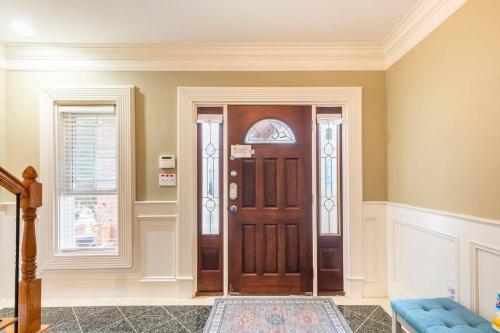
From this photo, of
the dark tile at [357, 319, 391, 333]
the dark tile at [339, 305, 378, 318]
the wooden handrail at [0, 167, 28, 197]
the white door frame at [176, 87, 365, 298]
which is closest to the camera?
the wooden handrail at [0, 167, 28, 197]

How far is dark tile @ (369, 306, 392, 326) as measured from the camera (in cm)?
255

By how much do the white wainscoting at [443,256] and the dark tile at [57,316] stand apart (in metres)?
3.02

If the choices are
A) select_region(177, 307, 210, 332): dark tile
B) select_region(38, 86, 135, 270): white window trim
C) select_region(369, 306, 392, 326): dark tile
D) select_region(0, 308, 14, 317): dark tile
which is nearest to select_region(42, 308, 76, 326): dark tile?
select_region(0, 308, 14, 317): dark tile

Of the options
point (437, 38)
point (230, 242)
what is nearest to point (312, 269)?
point (230, 242)

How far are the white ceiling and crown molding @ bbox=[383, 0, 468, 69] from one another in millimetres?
69

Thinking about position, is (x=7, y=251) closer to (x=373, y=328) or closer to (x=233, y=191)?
(x=233, y=191)

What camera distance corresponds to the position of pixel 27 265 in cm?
162

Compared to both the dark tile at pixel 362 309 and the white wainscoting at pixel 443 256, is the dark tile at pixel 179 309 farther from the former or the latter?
the white wainscoting at pixel 443 256

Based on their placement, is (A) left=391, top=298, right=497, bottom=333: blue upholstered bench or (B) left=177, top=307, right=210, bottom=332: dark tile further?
(B) left=177, top=307, right=210, bottom=332: dark tile

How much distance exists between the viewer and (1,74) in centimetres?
294

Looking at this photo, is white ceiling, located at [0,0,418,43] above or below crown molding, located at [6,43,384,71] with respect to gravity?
above

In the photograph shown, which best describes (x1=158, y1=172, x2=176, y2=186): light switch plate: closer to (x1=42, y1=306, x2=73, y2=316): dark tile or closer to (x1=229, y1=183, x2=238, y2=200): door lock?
(x1=229, y1=183, x2=238, y2=200): door lock

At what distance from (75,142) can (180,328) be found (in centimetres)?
211

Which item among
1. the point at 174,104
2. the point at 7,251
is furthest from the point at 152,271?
the point at 174,104
